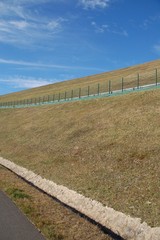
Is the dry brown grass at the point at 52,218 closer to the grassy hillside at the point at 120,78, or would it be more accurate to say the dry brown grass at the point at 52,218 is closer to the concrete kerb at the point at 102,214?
the concrete kerb at the point at 102,214

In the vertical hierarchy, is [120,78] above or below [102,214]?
above

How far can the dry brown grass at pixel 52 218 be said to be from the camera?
14.3m

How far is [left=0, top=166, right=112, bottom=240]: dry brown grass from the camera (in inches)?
561

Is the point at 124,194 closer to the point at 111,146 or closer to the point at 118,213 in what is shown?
the point at 118,213

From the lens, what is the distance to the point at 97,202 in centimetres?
1891

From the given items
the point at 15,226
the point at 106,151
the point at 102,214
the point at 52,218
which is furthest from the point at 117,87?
the point at 15,226

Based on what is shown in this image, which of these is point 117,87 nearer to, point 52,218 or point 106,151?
point 106,151

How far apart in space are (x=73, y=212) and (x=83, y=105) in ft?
118

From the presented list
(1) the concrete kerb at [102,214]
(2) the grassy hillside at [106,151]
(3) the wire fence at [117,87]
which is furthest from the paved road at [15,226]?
(3) the wire fence at [117,87]

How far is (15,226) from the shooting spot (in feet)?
46.7

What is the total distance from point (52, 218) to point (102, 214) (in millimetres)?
2336

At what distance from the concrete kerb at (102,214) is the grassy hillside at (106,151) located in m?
0.45

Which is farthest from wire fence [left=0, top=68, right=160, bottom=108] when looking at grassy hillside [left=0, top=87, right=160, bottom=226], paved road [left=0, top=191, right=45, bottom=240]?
paved road [left=0, top=191, right=45, bottom=240]

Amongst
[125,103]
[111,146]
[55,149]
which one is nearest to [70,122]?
[125,103]
